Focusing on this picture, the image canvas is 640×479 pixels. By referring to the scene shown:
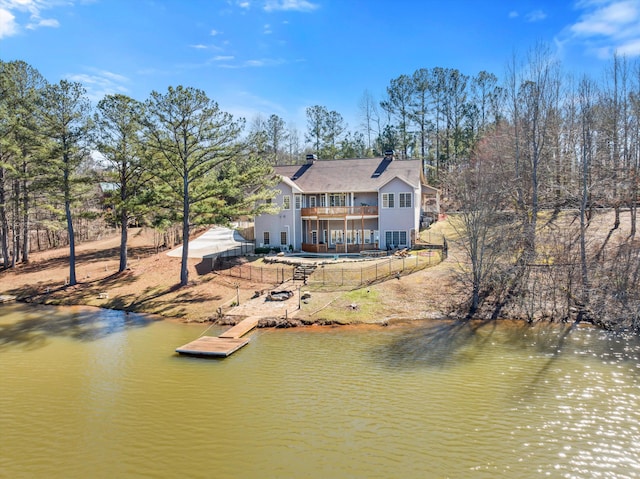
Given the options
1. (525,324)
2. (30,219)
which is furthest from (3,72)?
(525,324)

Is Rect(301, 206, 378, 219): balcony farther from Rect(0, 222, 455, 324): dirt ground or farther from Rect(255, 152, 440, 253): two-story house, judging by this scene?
Rect(0, 222, 455, 324): dirt ground

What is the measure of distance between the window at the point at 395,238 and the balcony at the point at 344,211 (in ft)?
6.48

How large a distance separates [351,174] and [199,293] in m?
17.8

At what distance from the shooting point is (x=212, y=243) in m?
39.7

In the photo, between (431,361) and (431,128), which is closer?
(431,361)

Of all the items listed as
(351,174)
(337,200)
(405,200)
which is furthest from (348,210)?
(405,200)

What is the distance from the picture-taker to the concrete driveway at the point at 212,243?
35.1 metres

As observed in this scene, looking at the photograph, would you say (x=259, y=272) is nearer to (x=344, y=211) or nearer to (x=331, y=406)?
(x=344, y=211)

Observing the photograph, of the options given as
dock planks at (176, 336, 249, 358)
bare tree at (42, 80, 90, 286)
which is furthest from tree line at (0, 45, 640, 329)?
dock planks at (176, 336, 249, 358)

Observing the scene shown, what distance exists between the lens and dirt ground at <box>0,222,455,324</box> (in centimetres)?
2281

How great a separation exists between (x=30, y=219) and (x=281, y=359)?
99.0ft

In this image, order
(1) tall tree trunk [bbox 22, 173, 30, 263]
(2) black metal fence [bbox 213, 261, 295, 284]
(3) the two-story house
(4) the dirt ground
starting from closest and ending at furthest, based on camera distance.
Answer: (4) the dirt ground → (2) black metal fence [bbox 213, 261, 295, 284] → (1) tall tree trunk [bbox 22, 173, 30, 263] → (3) the two-story house

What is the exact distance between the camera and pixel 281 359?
55.9 ft

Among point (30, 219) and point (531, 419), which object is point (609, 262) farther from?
point (30, 219)
